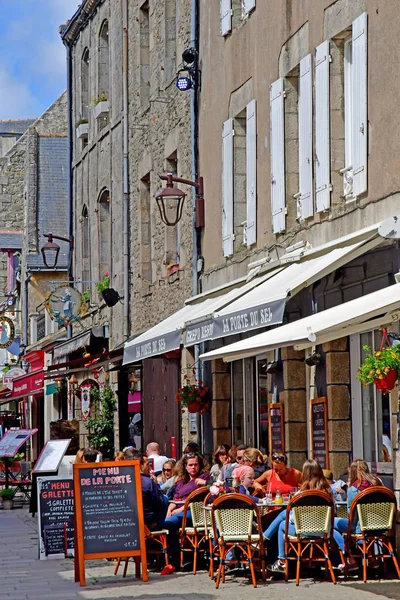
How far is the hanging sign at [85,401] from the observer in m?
25.9

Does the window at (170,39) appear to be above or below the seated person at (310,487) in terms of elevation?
above


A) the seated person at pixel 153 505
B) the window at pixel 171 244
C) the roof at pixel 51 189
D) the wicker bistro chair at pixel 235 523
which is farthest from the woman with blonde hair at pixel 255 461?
the roof at pixel 51 189

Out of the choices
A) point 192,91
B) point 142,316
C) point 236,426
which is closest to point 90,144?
point 142,316

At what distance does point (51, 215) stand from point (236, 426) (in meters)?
19.8

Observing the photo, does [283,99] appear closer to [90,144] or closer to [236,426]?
[236,426]

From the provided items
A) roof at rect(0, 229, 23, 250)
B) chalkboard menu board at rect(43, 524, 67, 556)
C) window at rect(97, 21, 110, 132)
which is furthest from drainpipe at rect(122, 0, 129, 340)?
roof at rect(0, 229, 23, 250)

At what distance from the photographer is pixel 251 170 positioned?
16500mm

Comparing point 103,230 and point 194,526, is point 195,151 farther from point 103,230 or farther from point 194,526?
point 194,526

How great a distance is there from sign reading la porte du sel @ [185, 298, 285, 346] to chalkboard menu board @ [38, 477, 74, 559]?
2.22 m

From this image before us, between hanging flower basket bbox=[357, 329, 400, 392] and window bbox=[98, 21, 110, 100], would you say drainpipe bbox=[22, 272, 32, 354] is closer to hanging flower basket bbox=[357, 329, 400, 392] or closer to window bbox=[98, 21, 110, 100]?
Result: window bbox=[98, 21, 110, 100]

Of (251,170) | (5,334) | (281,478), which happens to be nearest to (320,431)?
(281,478)

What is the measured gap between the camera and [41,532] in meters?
14.2

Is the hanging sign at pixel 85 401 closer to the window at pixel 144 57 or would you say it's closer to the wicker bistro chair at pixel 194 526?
the window at pixel 144 57

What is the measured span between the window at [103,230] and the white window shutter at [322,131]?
1189 centimetres
